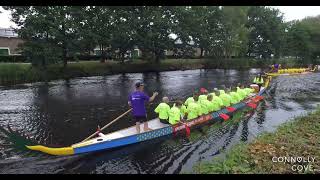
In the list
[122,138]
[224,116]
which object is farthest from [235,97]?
[122,138]

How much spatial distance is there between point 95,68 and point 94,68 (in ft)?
0.57

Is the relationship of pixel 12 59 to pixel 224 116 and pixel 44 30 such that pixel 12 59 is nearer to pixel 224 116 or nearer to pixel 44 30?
pixel 44 30

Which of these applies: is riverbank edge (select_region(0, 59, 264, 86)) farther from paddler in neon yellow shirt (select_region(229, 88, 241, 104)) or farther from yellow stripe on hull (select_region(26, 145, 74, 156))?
yellow stripe on hull (select_region(26, 145, 74, 156))

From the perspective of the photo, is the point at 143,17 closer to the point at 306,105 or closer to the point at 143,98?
the point at 306,105

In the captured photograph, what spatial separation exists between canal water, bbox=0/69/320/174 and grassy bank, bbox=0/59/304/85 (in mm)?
3648

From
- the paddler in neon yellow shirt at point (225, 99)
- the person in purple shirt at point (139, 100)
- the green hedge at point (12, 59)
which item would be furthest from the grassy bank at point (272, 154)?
the green hedge at point (12, 59)

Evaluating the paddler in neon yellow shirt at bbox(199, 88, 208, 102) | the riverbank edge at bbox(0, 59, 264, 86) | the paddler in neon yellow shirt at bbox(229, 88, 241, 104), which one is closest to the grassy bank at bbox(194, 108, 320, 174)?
the paddler in neon yellow shirt at bbox(199, 88, 208, 102)

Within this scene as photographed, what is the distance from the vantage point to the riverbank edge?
36.0 meters

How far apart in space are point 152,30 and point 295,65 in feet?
132

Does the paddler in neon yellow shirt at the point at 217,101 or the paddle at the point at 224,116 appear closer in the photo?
the paddle at the point at 224,116

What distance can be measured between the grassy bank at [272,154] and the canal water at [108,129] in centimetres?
155

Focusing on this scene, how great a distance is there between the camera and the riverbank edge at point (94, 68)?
118 ft

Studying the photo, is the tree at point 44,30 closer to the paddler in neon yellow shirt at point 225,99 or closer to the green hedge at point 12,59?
the green hedge at point 12,59

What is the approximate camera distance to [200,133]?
16.1 metres
